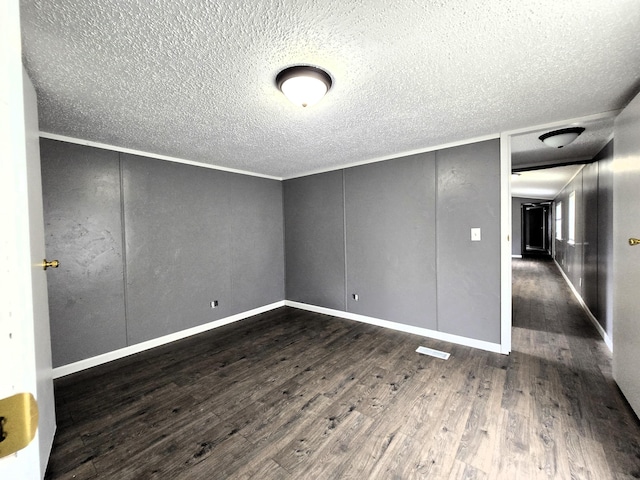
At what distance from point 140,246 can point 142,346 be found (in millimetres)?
1147

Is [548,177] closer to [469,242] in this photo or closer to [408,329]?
[469,242]

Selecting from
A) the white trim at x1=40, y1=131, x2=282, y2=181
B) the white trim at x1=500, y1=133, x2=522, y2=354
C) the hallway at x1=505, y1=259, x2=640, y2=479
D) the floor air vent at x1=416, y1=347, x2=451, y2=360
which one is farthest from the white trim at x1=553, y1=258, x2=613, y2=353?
the white trim at x1=40, y1=131, x2=282, y2=181

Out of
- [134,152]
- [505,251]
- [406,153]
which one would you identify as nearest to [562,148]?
[505,251]

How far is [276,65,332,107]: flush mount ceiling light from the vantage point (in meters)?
1.57

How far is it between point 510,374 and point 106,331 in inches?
158

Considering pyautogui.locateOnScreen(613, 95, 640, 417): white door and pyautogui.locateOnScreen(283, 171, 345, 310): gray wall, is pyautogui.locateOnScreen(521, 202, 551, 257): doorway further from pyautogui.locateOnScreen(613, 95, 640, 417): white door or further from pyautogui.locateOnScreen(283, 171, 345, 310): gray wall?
pyautogui.locateOnScreen(613, 95, 640, 417): white door

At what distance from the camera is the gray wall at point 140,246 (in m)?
2.58

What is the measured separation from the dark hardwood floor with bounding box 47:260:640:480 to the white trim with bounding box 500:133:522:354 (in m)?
0.26

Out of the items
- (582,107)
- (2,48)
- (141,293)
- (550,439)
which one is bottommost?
(550,439)

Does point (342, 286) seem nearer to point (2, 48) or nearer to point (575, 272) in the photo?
point (2, 48)

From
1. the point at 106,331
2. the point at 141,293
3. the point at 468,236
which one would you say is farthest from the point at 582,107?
the point at 106,331

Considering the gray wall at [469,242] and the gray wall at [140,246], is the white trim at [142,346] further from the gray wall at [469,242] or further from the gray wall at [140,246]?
the gray wall at [469,242]

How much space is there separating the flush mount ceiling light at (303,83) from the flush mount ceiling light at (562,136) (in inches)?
96.9

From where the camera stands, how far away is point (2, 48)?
1.14 ft
